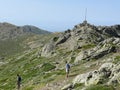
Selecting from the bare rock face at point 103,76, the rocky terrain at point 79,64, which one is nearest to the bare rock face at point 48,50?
the rocky terrain at point 79,64

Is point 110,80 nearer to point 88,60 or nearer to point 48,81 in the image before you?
point 48,81

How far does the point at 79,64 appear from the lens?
70000 millimetres

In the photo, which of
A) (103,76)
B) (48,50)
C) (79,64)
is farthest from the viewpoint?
(48,50)

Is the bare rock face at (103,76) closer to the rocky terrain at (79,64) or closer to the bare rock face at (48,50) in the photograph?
the rocky terrain at (79,64)

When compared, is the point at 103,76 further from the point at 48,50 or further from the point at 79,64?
the point at 48,50

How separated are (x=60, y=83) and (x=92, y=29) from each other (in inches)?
2540

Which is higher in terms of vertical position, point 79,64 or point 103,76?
point 103,76

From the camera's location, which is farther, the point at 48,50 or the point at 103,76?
the point at 48,50

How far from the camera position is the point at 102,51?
72.5 m

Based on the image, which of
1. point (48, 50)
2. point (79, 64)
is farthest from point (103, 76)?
point (48, 50)

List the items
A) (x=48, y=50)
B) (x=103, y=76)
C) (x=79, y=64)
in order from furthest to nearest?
1. (x=48, y=50)
2. (x=79, y=64)
3. (x=103, y=76)

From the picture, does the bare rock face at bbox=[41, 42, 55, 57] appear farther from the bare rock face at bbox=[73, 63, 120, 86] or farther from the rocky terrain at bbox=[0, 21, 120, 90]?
the bare rock face at bbox=[73, 63, 120, 86]

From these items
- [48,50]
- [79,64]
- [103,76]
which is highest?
[103,76]

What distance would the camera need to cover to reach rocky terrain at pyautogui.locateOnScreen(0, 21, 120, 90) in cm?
4522
